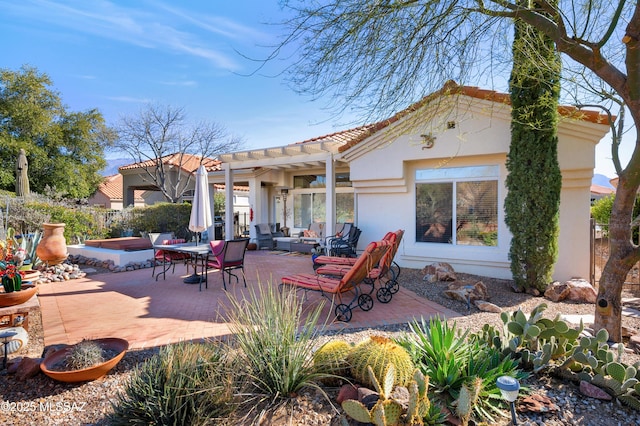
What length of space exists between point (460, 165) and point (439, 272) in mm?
3101

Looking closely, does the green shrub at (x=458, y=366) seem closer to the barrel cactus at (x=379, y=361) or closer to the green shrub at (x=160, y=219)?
the barrel cactus at (x=379, y=361)

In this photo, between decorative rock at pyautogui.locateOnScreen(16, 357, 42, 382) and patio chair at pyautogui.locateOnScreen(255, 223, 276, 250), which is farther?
patio chair at pyautogui.locateOnScreen(255, 223, 276, 250)

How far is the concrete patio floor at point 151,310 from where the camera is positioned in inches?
205

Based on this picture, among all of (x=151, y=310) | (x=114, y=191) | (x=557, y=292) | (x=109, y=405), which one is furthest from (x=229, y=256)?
(x=114, y=191)

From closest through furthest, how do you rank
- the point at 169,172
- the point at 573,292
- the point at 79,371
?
the point at 79,371, the point at 573,292, the point at 169,172

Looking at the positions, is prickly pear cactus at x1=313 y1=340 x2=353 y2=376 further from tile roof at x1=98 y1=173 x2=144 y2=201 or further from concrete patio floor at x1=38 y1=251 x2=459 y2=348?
tile roof at x1=98 y1=173 x2=144 y2=201

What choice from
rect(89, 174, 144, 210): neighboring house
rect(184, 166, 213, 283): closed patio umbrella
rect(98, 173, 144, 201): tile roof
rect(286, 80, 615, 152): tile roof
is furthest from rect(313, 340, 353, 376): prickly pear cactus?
rect(98, 173, 144, 201): tile roof

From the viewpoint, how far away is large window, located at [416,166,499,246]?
941 cm

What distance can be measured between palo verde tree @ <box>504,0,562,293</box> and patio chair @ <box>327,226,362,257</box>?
4.60 metres

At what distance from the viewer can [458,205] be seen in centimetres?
984

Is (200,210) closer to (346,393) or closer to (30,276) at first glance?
(30,276)

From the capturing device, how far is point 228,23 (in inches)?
245

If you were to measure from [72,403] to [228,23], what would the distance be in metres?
6.01

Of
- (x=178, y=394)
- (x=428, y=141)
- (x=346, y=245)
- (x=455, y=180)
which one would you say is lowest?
(x=178, y=394)
